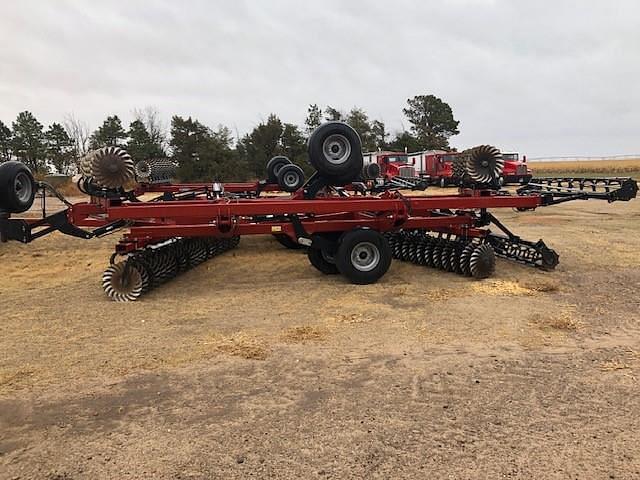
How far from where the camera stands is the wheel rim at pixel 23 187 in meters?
6.72

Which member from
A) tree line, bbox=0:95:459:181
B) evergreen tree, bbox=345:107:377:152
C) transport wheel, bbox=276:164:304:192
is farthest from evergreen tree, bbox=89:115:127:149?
transport wheel, bbox=276:164:304:192

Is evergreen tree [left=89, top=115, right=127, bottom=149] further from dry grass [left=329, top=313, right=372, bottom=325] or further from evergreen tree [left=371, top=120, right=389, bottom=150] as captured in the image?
dry grass [left=329, top=313, right=372, bottom=325]

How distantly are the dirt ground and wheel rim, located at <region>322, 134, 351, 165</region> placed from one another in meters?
1.69

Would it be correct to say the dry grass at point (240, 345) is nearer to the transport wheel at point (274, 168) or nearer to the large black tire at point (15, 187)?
the large black tire at point (15, 187)

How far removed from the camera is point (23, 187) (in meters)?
6.86

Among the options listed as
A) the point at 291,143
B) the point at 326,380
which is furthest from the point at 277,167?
the point at 291,143

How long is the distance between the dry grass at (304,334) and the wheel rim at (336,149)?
2.81 m

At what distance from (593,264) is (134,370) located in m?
7.11

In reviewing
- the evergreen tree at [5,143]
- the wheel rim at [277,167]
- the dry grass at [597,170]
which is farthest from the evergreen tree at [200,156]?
the dry grass at [597,170]

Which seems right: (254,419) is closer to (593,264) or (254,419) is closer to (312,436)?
(312,436)

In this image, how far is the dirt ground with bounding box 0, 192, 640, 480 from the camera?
3.07 meters

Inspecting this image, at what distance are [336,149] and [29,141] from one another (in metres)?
51.9

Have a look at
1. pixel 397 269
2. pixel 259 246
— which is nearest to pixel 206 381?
pixel 397 269

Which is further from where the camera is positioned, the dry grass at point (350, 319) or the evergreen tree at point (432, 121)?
the evergreen tree at point (432, 121)
